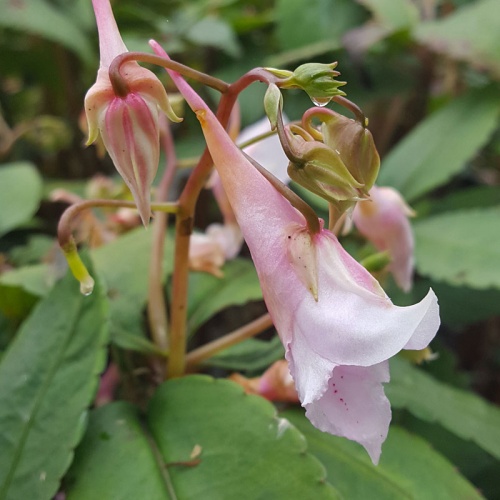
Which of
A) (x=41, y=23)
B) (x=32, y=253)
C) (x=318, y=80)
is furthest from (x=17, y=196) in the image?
(x=318, y=80)

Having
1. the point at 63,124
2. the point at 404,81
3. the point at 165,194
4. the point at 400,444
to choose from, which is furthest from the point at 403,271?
the point at 63,124

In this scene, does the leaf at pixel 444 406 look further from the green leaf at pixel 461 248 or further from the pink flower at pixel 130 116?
the pink flower at pixel 130 116

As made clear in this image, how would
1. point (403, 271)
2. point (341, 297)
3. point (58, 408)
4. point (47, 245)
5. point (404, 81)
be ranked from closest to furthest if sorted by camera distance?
point (341, 297)
point (58, 408)
point (403, 271)
point (47, 245)
point (404, 81)

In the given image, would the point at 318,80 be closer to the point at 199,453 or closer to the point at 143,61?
the point at 143,61

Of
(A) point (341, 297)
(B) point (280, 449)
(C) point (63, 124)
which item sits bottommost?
(C) point (63, 124)

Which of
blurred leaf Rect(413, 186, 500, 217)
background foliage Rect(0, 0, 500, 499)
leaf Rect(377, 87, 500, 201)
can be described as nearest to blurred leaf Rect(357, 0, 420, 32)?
background foliage Rect(0, 0, 500, 499)

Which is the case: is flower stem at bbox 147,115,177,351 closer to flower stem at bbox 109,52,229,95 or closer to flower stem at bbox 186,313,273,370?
flower stem at bbox 186,313,273,370

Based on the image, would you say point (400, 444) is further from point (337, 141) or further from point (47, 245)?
point (47, 245)
